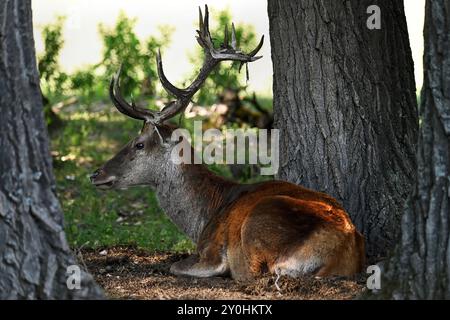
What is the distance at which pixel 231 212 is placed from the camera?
816cm

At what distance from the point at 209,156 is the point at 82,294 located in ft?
22.3

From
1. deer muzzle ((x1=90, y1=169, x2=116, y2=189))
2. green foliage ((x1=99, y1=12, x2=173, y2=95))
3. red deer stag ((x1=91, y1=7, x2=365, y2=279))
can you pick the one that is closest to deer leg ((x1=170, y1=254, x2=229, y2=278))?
red deer stag ((x1=91, y1=7, x2=365, y2=279))

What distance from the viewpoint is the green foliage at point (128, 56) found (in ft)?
43.6

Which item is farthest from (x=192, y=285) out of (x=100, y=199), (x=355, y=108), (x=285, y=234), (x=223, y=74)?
(x=223, y=74)

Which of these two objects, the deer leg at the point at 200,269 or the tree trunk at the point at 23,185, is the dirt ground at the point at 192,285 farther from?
the tree trunk at the point at 23,185

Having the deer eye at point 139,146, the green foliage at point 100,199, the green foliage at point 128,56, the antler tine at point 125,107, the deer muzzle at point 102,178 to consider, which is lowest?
the green foliage at point 100,199

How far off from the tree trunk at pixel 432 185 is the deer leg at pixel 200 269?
214 centimetres

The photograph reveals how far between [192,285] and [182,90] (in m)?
1.90

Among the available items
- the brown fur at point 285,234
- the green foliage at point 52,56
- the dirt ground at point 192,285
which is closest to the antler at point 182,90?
the brown fur at point 285,234

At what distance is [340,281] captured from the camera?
23.4ft

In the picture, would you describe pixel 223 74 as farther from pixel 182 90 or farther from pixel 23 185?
pixel 23 185

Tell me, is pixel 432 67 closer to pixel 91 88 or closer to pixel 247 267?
pixel 247 267

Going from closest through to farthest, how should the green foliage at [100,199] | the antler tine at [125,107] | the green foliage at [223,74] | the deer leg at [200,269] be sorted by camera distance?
the deer leg at [200,269], the antler tine at [125,107], the green foliage at [100,199], the green foliage at [223,74]
